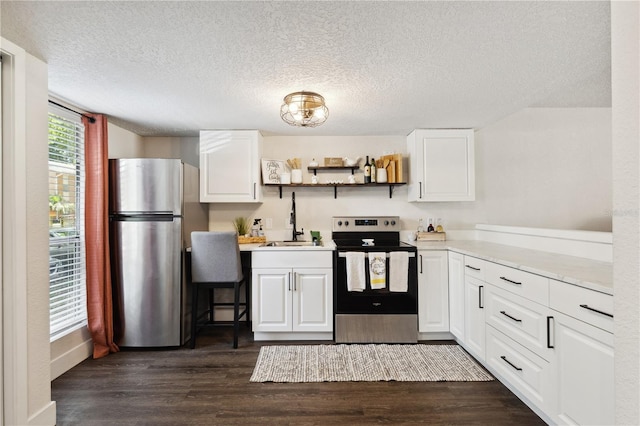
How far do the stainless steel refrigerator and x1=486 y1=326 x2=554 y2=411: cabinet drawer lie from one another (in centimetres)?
258

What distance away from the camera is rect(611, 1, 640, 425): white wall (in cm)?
62

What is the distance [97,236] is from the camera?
8.63ft

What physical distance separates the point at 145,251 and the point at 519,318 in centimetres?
291

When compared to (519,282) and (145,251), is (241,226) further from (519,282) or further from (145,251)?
(519,282)

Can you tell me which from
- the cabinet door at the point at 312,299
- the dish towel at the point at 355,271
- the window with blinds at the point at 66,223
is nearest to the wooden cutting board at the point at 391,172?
the dish towel at the point at 355,271

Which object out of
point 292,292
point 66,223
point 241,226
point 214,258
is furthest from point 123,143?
point 292,292

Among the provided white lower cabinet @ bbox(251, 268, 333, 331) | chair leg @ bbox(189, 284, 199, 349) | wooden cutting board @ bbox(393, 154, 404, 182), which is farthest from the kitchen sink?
wooden cutting board @ bbox(393, 154, 404, 182)

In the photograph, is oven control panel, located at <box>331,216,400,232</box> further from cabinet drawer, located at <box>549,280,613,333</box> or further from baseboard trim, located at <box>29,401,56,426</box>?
baseboard trim, located at <box>29,401,56,426</box>

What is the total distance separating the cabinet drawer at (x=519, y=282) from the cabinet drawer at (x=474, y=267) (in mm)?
76

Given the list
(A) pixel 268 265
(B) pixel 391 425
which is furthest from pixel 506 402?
(A) pixel 268 265

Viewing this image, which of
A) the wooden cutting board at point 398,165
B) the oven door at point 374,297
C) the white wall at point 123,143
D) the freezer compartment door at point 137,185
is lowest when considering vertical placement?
the oven door at point 374,297

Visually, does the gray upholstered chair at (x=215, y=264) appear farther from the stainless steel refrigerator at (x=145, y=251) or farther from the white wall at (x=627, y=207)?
the white wall at (x=627, y=207)

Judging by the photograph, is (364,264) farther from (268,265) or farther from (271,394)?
(271,394)

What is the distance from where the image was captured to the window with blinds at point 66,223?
94.9 inches
